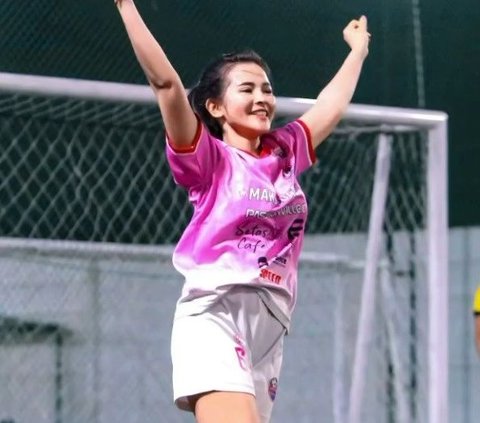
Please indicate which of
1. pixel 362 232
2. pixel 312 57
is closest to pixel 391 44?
pixel 312 57

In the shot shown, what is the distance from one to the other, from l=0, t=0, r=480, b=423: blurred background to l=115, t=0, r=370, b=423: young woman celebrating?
1326 mm

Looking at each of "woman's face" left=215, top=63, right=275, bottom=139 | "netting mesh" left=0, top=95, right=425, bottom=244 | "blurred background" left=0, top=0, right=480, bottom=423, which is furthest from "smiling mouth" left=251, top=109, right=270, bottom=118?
"blurred background" left=0, top=0, right=480, bottom=423

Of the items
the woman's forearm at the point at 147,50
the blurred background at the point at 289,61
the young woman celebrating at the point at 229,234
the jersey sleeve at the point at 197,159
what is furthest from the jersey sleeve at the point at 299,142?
the blurred background at the point at 289,61

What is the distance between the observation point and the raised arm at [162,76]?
5.66ft

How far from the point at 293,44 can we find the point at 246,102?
5.15 ft

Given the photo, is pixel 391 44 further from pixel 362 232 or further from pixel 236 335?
pixel 236 335

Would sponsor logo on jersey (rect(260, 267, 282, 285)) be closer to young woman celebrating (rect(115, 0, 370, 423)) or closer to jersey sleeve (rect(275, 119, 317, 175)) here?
young woman celebrating (rect(115, 0, 370, 423))

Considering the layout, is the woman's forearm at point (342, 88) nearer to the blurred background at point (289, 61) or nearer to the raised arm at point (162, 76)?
the raised arm at point (162, 76)

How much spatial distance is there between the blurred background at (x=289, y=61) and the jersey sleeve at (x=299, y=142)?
1252mm

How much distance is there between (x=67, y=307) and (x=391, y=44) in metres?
1.17

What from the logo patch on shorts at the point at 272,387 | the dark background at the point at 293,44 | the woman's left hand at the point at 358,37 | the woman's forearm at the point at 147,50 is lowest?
the logo patch on shorts at the point at 272,387

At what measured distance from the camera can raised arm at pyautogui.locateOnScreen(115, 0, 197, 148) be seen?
5.66ft

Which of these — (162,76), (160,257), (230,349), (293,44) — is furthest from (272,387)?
(160,257)

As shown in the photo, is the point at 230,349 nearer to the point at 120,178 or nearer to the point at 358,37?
the point at 358,37
